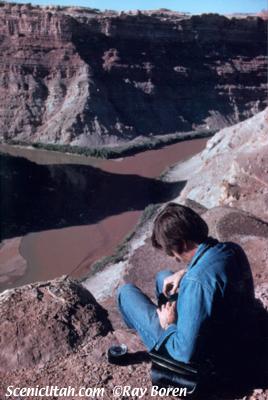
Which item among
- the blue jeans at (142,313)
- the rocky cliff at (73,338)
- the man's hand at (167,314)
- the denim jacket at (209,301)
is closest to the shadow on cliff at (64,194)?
the rocky cliff at (73,338)

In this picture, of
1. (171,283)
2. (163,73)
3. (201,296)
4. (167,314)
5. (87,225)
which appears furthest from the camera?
(163,73)

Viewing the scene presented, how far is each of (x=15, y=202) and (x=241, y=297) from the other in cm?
2468

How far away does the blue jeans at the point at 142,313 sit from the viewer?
17.4 feet

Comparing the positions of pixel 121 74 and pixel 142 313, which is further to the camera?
pixel 121 74

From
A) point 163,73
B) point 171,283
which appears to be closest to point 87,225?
point 171,283

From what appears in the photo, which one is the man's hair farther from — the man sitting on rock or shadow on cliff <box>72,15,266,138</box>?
shadow on cliff <box>72,15,266,138</box>

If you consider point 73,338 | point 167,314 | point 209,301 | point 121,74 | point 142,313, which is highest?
point 209,301

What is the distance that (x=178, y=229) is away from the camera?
4695 millimetres

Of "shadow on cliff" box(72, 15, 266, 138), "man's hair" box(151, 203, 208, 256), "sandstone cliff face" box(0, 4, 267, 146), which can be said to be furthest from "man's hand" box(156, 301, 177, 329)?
"shadow on cliff" box(72, 15, 266, 138)

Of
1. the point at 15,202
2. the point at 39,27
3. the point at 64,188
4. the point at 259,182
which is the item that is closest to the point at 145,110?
the point at 39,27

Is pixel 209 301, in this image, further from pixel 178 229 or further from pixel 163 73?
pixel 163 73

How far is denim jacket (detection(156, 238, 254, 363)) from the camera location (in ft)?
14.4

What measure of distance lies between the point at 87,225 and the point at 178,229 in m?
21.2

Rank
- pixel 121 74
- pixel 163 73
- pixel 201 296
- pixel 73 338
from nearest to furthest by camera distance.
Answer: pixel 201 296 < pixel 73 338 < pixel 121 74 < pixel 163 73
